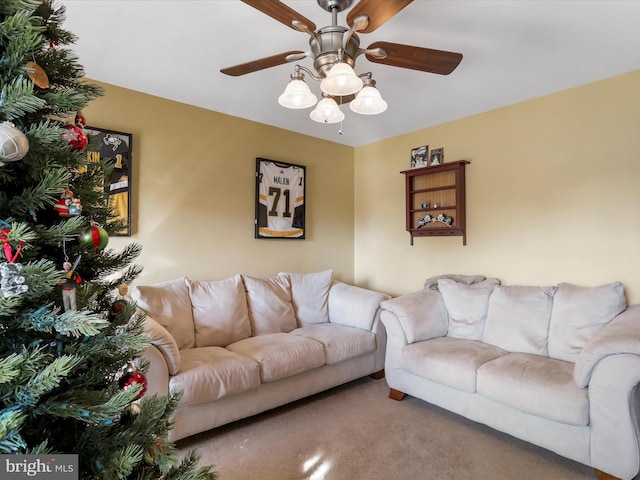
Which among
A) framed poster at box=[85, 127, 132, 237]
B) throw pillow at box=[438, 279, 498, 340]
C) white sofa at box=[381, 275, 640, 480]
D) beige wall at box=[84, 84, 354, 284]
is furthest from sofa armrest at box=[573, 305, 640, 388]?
framed poster at box=[85, 127, 132, 237]

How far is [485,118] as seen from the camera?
3346 mm

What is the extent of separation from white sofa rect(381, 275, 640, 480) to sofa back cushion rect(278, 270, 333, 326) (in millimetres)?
725

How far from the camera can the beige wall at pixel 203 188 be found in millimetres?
2906

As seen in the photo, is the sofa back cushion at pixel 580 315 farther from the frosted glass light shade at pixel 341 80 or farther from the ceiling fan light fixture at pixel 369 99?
the frosted glass light shade at pixel 341 80

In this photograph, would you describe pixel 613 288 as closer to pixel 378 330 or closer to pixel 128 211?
pixel 378 330

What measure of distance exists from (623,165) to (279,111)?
111 inches

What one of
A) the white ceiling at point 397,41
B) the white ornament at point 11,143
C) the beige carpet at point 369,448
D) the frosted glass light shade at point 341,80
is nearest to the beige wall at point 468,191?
the white ceiling at point 397,41

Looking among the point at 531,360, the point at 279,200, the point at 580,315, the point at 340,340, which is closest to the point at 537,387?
the point at 531,360

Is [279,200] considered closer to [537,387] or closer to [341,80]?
[341,80]

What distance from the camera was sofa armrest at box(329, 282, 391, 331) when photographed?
10.5 ft

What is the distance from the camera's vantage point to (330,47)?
1.65 meters

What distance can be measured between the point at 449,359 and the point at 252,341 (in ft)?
4.89

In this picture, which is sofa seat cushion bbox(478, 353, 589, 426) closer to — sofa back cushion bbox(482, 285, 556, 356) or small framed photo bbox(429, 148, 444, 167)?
sofa back cushion bbox(482, 285, 556, 356)

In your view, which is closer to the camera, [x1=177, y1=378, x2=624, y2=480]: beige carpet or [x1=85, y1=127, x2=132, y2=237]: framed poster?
[x1=177, y1=378, x2=624, y2=480]: beige carpet
